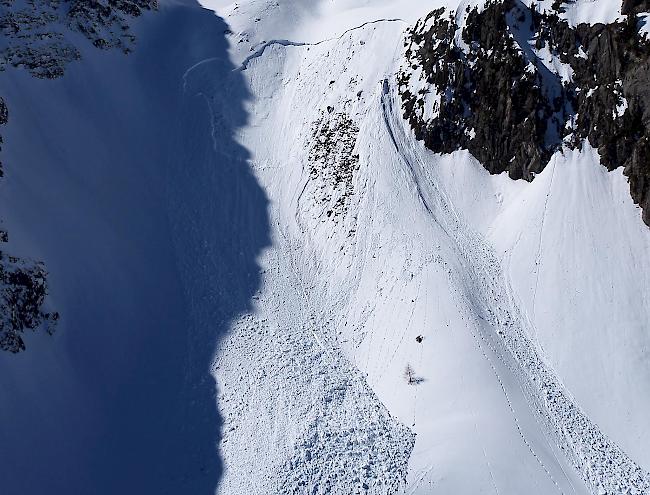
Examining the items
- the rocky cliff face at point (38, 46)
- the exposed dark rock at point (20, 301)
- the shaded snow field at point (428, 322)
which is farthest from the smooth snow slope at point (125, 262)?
the shaded snow field at point (428, 322)

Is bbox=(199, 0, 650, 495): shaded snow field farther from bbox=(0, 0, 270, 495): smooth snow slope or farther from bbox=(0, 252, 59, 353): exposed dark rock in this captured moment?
bbox=(0, 252, 59, 353): exposed dark rock

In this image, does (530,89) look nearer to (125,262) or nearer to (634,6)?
(634,6)

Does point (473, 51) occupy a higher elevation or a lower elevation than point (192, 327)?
higher

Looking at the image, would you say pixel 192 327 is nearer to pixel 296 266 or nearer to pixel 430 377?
pixel 296 266

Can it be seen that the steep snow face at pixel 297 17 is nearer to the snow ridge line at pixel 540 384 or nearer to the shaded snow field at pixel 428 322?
the shaded snow field at pixel 428 322

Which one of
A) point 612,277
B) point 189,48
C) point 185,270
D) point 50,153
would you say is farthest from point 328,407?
point 189,48
